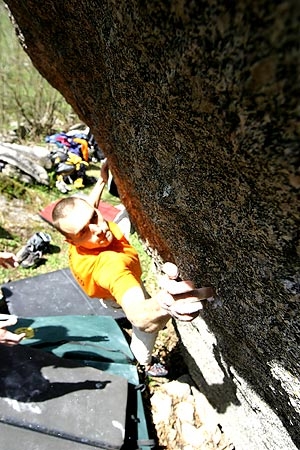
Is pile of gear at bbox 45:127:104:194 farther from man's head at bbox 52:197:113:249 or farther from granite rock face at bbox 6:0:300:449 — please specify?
granite rock face at bbox 6:0:300:449

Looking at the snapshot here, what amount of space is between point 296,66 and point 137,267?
2117 mm

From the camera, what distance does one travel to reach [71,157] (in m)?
7.95

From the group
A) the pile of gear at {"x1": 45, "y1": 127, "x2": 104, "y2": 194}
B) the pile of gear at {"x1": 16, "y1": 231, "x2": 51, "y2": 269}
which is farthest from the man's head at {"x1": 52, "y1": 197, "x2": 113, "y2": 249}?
the pile of gear at {"x1": 45, "y1": 127, "x2": 104, "y2": 194}

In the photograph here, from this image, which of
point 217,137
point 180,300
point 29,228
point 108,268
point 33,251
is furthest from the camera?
point 29,228

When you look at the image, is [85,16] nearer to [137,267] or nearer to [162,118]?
[162,118]

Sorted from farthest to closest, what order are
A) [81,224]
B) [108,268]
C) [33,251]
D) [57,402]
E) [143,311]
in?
[33,251], [57,402], [81,224], [108,268], [143,311]

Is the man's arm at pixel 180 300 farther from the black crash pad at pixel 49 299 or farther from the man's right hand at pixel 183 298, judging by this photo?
the black crash pad at pixel 49 299

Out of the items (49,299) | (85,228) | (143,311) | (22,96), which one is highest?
(22,96)

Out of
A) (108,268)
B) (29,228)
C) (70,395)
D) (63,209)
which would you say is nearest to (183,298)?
(108,268)

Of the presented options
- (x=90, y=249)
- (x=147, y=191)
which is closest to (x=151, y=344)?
(x=90, y=249)

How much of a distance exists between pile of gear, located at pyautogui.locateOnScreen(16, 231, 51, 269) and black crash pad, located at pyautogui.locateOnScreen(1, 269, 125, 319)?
63 cm

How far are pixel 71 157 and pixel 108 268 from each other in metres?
5.98

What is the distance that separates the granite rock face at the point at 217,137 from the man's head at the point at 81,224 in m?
0.49

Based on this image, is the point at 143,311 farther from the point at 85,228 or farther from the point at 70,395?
the point at 70,395
